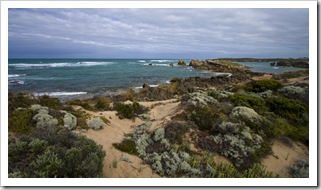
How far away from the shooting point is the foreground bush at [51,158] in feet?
9.76

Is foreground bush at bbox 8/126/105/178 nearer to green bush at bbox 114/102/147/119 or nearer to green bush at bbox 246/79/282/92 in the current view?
green bush at bbox 114/102/147/119

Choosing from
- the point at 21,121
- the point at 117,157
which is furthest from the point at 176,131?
the point at 21,121

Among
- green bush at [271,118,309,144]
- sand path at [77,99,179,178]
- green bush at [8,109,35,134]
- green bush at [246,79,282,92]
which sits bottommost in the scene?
sand path at [77,99,179,178]

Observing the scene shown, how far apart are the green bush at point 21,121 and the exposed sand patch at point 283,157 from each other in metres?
4.56

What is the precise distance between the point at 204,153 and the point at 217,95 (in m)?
3.31

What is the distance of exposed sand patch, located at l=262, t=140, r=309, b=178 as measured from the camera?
158 inches

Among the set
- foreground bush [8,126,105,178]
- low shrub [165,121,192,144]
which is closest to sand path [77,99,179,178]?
Result: foreground bush [8,126,105,178]

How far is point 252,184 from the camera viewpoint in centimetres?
335

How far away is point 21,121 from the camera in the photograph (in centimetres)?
452

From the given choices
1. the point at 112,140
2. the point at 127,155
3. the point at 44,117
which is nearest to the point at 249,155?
the point at 127,155

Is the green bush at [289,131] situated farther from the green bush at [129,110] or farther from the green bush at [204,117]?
the green bush at [129,110]

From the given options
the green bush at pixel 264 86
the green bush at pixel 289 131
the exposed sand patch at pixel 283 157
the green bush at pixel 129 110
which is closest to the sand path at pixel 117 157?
the green bush at pixel 129 110

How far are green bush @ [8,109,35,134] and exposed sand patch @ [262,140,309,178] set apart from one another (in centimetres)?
456

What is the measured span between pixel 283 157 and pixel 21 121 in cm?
521
